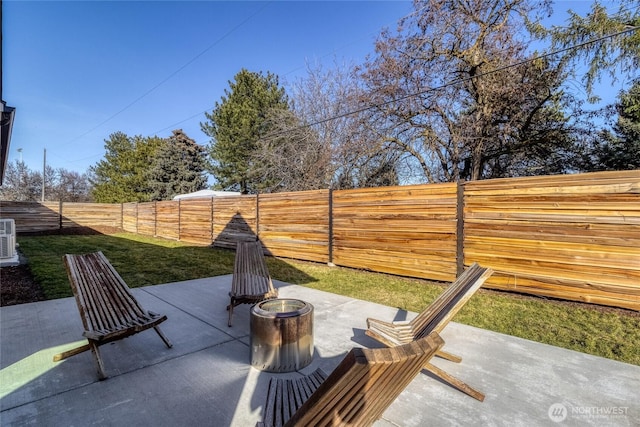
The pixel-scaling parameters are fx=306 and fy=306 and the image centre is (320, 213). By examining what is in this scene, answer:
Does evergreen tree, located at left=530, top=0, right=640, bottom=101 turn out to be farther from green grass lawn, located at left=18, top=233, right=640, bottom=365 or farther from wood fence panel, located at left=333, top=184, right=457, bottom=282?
green grass lawn, located at left=18, top=233, right=640, bottom=365

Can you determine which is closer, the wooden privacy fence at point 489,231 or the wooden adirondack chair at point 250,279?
the wooden adirondack chair at point 250,279

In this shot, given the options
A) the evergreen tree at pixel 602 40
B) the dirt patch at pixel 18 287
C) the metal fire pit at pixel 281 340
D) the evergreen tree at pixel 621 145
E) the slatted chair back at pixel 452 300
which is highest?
the evergreen tree at pixel 602 40

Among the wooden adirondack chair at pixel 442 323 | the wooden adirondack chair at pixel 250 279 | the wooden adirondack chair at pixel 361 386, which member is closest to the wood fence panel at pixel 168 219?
the wooden adirondack chair at pixel 250 279

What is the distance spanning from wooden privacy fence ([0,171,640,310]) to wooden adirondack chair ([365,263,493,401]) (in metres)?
2.16

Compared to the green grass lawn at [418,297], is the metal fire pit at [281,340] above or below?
above

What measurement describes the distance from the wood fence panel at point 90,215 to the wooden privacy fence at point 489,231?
12815 mm

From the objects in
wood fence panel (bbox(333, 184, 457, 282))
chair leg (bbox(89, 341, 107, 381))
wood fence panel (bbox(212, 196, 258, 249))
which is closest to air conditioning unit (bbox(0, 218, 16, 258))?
wood fence panel (bbox(212, 196, 258, 249))

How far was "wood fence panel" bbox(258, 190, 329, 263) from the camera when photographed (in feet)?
24.6

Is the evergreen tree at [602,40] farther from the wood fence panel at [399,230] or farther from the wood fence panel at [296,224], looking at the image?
the wood fence panel at [296,224]

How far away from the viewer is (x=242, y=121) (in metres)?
18.5

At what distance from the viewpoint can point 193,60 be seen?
14.2m

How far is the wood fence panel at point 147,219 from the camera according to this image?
1482 centimetres

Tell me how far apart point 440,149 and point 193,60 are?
11.7 meters

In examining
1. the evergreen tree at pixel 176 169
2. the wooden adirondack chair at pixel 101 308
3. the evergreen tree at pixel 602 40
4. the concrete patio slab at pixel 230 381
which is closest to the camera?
the concrete patio slab at pixel 230 381
